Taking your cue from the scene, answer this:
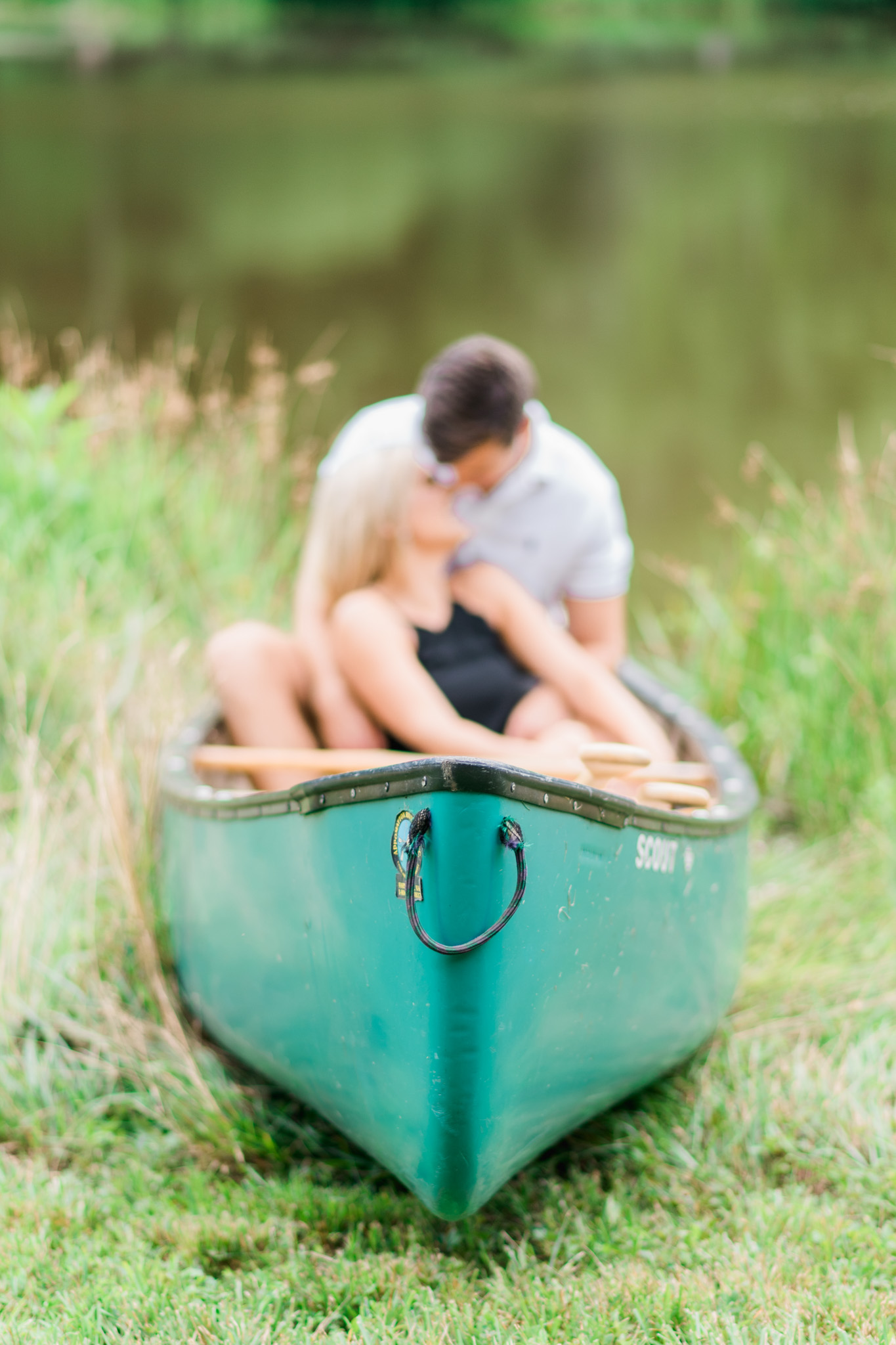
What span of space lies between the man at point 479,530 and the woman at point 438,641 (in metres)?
0.10

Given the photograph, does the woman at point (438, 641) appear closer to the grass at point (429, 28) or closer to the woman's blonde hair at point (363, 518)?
the woman's blonde hair at point (363, 518)

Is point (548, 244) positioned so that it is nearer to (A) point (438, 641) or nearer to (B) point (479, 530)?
(B) point (479, 530)

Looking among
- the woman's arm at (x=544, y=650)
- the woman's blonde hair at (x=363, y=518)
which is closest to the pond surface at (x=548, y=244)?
the woman's arm at (x=544, y=650)

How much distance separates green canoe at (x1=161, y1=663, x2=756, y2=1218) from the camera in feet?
5.70

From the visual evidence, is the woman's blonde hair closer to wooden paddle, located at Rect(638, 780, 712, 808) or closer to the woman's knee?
the woman's knee

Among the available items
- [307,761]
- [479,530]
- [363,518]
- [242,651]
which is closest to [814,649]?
[479,530]

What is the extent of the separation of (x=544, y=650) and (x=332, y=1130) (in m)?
1.06

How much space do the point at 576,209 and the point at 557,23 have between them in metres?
18.6

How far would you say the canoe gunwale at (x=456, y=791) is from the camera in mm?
1712

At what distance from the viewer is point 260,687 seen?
9.06ft

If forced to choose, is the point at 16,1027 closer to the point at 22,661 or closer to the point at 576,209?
the point at 22,661

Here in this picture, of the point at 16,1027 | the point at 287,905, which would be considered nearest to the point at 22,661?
the point at 16,1027

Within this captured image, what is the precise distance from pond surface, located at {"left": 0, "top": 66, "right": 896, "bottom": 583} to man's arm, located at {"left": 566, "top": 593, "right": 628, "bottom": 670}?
3.11 m

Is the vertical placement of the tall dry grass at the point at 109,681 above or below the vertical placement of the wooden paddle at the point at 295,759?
below
